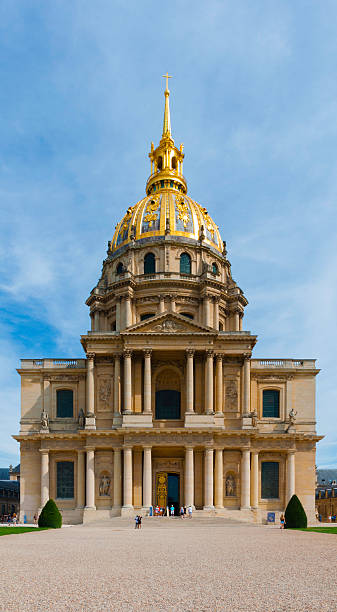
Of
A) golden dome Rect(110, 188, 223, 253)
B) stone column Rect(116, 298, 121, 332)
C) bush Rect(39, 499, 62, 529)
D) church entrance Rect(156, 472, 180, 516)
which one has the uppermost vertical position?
golden dome Rect(110, 188, 223, 253)

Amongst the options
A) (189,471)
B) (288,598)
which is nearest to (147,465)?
(189,471)

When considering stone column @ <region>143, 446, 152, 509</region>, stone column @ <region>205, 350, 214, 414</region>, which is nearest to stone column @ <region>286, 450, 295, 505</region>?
stone column @ <region>205, 350, 214, 414</region>

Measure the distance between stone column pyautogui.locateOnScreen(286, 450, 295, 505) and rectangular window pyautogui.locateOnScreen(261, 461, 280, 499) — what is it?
52.6 inches

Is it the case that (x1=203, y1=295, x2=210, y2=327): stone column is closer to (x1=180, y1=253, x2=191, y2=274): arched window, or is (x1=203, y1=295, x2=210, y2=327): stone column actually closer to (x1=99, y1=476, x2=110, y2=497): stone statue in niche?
(x1=180, y1=253, x2=191, y2=274): arched window

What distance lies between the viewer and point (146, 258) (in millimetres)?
69938

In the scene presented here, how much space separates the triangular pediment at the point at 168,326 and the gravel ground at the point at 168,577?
32.2 meters

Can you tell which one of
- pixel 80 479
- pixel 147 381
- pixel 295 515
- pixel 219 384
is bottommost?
pixel 80 479

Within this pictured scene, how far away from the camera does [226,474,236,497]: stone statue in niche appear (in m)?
55.1

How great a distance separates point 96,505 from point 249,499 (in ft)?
44.2

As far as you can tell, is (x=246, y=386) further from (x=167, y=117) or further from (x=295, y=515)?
(x=167, y=117)

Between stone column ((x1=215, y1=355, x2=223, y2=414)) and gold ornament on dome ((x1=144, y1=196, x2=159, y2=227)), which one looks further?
gold ornament on dome ((x1=144, y1=196, x2=159, y2=227))

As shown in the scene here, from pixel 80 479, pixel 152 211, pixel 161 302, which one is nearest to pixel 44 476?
pixel 80 479

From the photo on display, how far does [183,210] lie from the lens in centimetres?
7325

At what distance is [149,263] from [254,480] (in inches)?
1045
